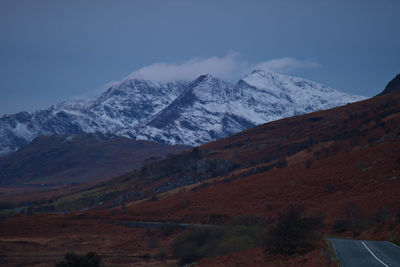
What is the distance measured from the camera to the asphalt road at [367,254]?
1944 centimetres

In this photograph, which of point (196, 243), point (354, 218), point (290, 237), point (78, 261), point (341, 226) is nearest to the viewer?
point (290, 237)

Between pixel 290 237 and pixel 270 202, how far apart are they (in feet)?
92.8

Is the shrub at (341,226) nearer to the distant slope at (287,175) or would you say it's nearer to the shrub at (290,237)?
the distant slope at (287,175)

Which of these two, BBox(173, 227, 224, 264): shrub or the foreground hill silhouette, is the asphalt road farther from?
BBox(173, 227, 224, 264): shrub

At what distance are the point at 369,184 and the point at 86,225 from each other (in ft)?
125

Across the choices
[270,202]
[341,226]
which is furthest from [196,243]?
[270,202]

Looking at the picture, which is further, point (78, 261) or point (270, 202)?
point (270, 202)

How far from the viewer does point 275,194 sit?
5425 centimetres

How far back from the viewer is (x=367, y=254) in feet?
72.0

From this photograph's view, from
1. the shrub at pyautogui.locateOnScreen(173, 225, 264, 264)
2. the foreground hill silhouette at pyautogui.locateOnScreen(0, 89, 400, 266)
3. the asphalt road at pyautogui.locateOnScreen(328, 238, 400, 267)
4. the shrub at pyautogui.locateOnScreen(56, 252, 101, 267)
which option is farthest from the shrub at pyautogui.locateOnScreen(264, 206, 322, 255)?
the shrub at pyautogui.locateOnScreen(56, 252, 101, 267)

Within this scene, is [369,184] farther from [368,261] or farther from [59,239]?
[59,239]

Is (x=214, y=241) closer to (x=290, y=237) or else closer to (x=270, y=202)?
(x=290, y=237)

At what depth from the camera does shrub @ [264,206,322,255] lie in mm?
23641

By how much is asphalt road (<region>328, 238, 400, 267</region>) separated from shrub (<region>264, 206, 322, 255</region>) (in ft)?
6.05
